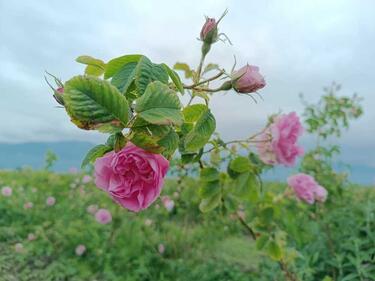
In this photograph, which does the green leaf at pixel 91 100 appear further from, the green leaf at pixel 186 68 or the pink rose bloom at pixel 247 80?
the green leaf at pixel 186 68

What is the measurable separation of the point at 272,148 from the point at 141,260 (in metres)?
1.48

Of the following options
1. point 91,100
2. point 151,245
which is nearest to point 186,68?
point 91,100

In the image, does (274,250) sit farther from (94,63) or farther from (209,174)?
(94,63)

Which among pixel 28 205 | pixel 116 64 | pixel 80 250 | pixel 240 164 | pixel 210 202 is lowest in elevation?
pixel 80 250

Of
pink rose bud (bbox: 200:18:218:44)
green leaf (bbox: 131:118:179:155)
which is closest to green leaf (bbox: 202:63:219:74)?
pink rose bud (bbox: 200:18:218:44)

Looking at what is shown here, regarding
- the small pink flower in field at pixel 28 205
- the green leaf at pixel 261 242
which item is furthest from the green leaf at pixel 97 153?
the small pink flower in field at pixel 28 205

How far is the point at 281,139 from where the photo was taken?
1.40 m

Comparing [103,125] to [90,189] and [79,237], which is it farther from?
[90,189]

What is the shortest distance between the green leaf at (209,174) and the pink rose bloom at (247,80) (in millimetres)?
472

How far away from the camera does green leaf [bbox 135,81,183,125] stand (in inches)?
22.8

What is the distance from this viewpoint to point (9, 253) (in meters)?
2.80

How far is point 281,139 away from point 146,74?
842 mm

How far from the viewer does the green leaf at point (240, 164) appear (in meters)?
1.27

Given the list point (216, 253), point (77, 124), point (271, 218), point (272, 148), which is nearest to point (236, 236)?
point (216, 253)
